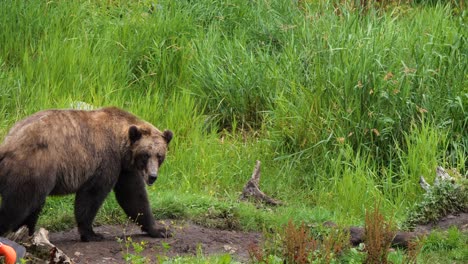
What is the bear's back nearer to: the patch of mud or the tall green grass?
the patch of mud

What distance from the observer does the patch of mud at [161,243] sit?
298 inches

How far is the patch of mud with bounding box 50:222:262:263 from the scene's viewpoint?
7559 mm

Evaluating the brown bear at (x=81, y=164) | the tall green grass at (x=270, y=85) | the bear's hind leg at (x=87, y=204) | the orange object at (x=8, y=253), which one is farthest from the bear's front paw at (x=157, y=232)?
the orange object at (x=8, y=253)

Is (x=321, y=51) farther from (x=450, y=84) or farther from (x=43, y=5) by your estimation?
(x=43, y=5)

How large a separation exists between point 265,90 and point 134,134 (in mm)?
3493

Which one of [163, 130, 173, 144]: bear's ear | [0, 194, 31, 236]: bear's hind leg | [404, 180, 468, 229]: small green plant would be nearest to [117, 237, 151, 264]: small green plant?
[0, 194, 31, 236]: bear's hind leg

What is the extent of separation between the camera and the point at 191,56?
39.3 feet

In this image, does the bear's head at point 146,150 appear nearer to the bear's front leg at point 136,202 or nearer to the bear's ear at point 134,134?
the bear's ear at point 134,134

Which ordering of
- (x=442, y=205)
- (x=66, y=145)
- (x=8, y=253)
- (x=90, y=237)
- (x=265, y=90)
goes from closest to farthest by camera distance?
(x=8, y=253) < (x=66, y=145) < (x=90, y=237) < (x=442, y=205) < (x=265, y=90)

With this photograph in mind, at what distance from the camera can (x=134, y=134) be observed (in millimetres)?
8055

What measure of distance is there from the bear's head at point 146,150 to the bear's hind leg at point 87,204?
1.20 feet

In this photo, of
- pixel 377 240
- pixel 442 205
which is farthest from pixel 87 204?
pixel 442 205

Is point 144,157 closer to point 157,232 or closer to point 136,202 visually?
point 136,202

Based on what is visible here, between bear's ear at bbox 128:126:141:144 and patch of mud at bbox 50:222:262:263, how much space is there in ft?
2.56
